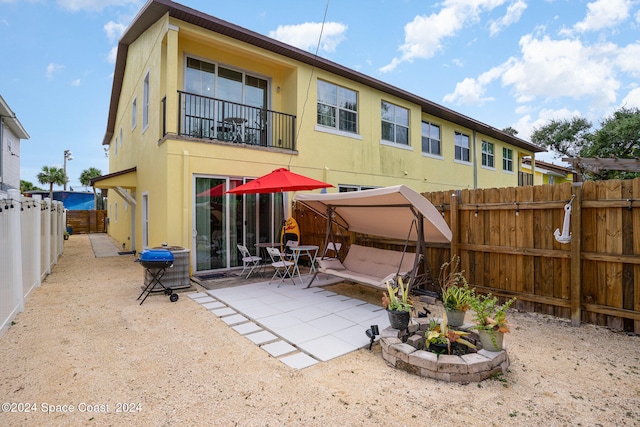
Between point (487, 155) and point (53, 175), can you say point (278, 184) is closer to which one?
point (487, 155)

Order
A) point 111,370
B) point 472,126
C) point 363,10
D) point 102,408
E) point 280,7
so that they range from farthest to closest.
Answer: point 472,126, point 280,7, point 363,10, point 111,370, point 102,408

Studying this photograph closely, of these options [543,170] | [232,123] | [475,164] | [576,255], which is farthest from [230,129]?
[543,170]

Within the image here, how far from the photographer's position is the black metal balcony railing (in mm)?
8672

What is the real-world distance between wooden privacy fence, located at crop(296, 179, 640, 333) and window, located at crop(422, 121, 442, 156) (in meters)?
8.85

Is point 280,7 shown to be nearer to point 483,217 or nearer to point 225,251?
point 225,251

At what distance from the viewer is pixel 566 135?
1054 inches

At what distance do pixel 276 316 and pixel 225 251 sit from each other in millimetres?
3952

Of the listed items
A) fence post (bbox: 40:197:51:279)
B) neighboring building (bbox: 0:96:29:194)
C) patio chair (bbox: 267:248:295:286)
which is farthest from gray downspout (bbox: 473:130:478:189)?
neighboring building (bbox: 0:96:29:194)

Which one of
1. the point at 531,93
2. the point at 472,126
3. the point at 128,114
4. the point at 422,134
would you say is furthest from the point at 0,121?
the point at 531,93

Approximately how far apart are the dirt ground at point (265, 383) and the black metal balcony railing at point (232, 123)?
218 inches

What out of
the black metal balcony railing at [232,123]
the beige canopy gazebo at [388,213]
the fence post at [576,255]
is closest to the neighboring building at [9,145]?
the black metal balcony railing at [232,123]

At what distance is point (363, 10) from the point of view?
8078 mm

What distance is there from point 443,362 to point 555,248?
310cm

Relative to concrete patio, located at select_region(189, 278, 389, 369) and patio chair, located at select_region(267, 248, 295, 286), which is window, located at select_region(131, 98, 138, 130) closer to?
patio chair, located at select_region(267, 248, 295, 286)
